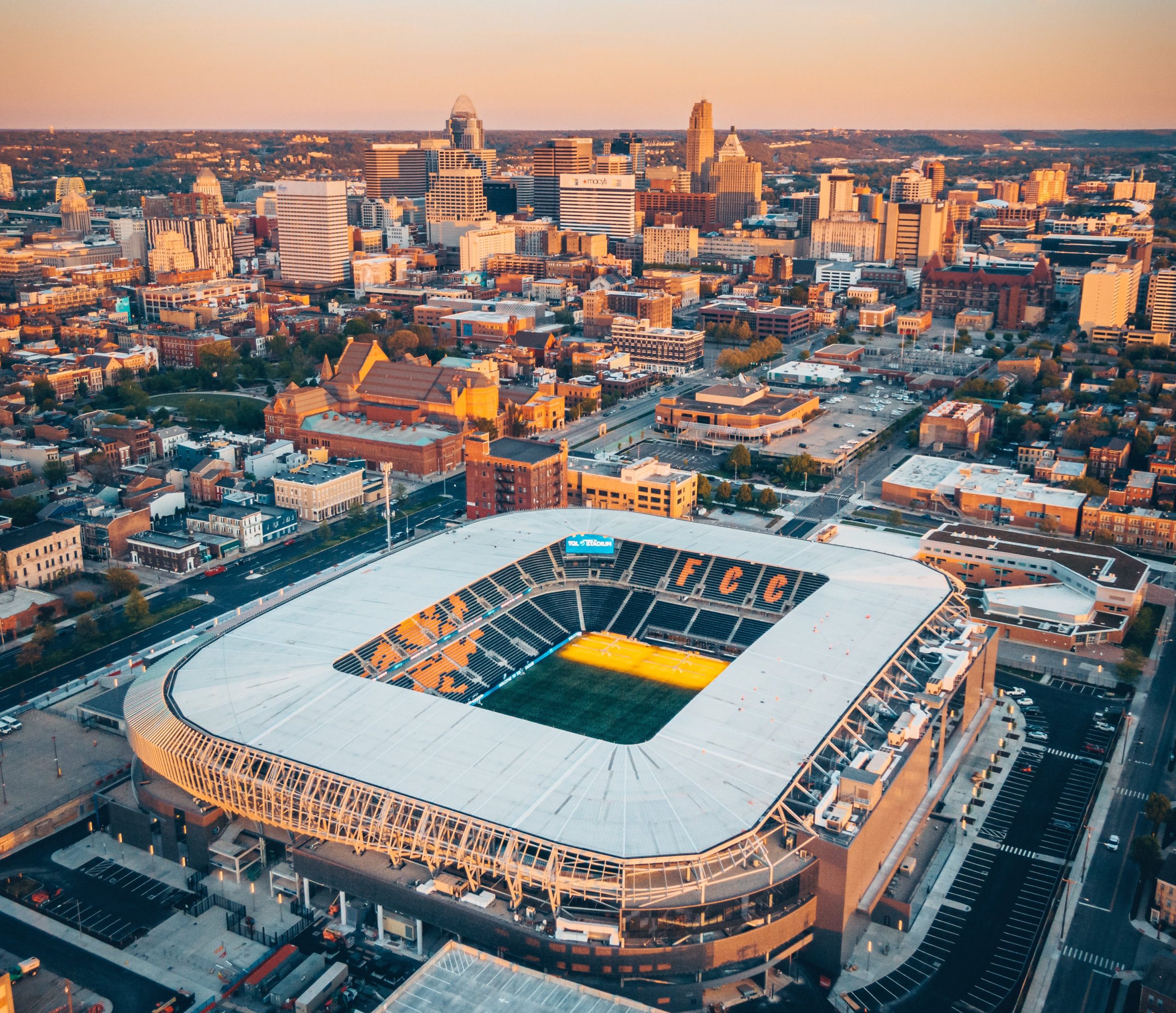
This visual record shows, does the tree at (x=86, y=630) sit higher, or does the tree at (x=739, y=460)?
the tree at (x=739, y=460)

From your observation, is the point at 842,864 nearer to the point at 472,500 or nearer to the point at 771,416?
the point at 472,500

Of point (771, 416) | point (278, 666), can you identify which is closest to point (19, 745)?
point (278, 666)

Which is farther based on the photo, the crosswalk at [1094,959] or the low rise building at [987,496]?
the low rise building at [987,496]

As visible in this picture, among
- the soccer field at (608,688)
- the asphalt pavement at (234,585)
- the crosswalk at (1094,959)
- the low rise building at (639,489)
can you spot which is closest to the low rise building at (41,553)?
the asphalt pavement at (234,585)

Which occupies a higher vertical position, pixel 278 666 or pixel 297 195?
pixel 297 195

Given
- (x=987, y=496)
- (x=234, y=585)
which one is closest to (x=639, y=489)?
(x=987, y=496)

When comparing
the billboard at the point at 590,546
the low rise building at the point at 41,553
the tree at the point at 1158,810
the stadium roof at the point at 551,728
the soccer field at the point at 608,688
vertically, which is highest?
the billboard at the point at 590,546

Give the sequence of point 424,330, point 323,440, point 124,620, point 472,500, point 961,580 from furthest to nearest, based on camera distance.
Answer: point 424,330 < point 323,440 < point 472,500 < point 961,580 < point 124,620

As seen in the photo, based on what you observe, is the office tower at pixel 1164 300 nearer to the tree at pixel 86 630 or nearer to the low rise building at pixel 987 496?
the low rise building at pixel 987 496
